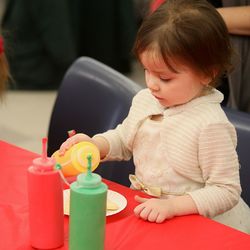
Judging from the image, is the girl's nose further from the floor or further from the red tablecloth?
the floor

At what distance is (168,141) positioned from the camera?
3.99 feet

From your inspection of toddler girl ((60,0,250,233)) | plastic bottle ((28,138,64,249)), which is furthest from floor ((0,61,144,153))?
plastic bottle ((28,138,64,249))

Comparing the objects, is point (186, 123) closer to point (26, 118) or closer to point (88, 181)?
point (88, 181)

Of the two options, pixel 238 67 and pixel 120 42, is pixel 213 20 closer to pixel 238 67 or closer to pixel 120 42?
pixel 238 67

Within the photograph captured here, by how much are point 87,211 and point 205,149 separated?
15.2 inches

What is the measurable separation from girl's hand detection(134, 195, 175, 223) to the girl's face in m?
0.22

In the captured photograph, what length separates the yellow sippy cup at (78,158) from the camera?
104 centimetres

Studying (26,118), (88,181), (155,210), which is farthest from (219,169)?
(26,118)

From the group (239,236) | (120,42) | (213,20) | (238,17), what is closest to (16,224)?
(239,236)

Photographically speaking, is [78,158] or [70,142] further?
[70,142]

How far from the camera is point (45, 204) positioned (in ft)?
2.96

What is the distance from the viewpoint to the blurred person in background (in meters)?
3.96

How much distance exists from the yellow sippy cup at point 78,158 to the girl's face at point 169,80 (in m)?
0.19

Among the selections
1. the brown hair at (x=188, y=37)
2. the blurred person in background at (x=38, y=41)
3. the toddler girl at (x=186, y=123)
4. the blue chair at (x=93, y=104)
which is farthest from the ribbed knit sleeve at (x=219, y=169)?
the blurred person in background at (x=38, y=41)
